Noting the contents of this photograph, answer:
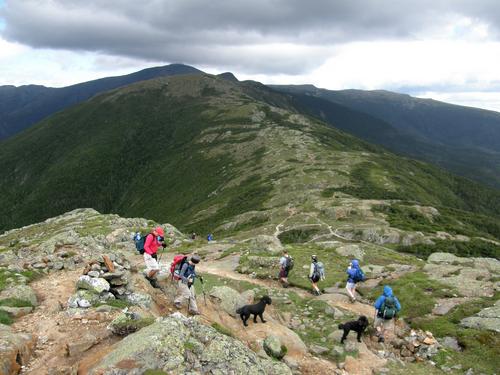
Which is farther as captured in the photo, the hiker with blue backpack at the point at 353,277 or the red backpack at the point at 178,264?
the hiker with blue backpack at the point at 353,277

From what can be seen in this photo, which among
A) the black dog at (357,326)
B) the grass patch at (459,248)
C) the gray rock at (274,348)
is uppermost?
the gray rock at (274,348)

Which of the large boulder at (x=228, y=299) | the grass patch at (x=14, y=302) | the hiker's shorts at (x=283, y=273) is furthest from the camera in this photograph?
the hiker's shorts at (x=283, y=273)

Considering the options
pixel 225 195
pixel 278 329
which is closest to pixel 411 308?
pixel 278 329

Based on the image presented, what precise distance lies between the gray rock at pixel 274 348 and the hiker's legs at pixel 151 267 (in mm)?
8104

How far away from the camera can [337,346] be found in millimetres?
22578

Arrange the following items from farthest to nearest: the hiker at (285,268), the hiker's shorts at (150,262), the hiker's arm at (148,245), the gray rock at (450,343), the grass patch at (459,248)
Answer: the grass patch at (459,248) → the hiker at (285,268) → the hiker's arm at (148,245) → the hiker's shorts at (150,262) → the gray rock at (450,343)

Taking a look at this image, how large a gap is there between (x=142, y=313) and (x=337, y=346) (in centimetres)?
1123

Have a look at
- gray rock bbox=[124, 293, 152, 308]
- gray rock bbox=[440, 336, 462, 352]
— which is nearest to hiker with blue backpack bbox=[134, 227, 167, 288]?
gray rock bbox=[124, 293, 152, 308]

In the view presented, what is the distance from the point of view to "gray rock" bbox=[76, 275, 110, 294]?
66.7 ft

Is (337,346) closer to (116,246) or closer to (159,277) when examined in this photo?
(159,277)

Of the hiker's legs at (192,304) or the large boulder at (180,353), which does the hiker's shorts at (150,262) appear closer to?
the hiker's legs at (192,304)

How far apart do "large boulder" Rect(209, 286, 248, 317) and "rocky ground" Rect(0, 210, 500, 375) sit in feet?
0.22

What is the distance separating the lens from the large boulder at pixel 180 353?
13.2 m

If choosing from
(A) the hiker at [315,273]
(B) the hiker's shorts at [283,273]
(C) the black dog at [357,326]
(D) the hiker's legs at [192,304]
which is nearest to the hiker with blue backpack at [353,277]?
(A) the hiker at [315,273]
